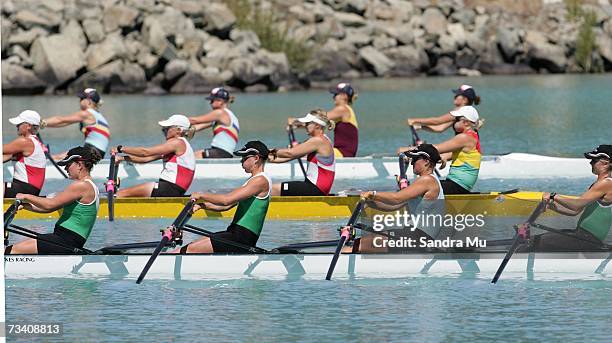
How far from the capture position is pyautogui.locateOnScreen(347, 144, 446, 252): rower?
17.3m

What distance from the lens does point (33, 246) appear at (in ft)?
59.5

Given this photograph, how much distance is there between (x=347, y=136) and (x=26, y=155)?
8692mm

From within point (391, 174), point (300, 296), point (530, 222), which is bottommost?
point (300, 296)

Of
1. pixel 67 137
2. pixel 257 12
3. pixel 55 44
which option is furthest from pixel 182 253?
pixel 257 12

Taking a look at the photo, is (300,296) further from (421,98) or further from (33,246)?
(421,98)

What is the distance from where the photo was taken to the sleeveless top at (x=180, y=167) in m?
23.5

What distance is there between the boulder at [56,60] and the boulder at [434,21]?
1265 inches

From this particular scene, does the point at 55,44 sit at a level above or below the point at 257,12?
below

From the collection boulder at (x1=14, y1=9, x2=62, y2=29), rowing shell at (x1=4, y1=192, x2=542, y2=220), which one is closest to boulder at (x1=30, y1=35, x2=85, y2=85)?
boulder at (x1=14, y1=9, x2=62, y2=29)

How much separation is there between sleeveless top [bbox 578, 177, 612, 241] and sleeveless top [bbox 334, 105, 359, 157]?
11888mm

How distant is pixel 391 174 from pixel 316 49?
54.1 m

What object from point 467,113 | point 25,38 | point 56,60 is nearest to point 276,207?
point 467,113

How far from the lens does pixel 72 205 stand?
17703 mm

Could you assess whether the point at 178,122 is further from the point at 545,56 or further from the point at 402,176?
the point at 545,56
